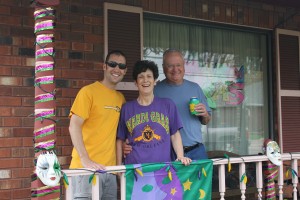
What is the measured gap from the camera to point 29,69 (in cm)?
393

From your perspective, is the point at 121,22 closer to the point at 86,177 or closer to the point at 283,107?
the point at 86,177

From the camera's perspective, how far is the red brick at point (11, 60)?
3825mm

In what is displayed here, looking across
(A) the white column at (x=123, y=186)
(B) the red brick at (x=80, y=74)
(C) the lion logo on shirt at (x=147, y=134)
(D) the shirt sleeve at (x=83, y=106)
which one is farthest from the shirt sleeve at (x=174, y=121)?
(B) the red brick at (x=80, y=74)

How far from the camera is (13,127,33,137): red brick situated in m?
3.83

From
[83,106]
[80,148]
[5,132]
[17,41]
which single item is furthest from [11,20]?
[80,148]

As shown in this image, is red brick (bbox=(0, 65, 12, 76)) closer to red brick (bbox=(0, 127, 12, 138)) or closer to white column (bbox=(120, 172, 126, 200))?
red brick (bbox=(0, 127, 12, 138))

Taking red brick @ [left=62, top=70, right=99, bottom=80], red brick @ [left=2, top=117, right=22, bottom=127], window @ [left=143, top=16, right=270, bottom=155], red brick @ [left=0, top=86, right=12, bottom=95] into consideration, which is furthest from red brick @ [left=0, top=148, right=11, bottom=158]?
window @ [left=143, top=16, right=270, bottom=155]

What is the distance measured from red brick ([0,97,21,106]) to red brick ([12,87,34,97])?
0.17ft

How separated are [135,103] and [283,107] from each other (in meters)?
3.17

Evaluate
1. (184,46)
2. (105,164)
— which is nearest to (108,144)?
(105,164)

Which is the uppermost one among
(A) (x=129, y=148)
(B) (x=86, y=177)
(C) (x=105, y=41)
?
(C) (x=105, y=41)

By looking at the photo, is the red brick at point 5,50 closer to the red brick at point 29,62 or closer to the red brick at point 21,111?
the red brick at point 29,62

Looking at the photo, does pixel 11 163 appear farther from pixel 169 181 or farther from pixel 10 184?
pixel 169 181

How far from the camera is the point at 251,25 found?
17.8 ft
